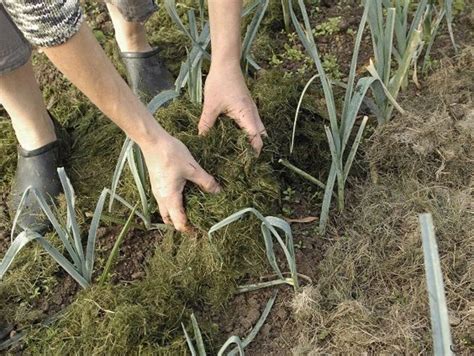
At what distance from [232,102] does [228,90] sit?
1.2 inches

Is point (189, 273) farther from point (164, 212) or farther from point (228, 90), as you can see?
point (228, 90)

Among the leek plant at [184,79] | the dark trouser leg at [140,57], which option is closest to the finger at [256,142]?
the leek plant at [184,79]

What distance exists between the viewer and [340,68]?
192 cm

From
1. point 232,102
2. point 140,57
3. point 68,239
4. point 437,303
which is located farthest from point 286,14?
point 437,303

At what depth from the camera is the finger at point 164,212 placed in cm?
146

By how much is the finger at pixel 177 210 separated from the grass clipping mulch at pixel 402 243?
1.07 ft

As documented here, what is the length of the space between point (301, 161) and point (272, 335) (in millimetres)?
486

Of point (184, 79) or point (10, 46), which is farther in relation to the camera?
point (184, 79)

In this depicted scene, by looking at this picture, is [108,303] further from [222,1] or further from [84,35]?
[222,1]

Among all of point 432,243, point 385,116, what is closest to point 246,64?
point 385,116

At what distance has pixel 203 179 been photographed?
145cm

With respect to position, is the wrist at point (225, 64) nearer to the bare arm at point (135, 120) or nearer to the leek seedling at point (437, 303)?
the bare arm at point (135, 120)

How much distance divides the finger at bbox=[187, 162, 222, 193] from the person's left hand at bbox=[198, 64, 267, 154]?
148mm

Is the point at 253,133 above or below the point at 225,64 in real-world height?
below
